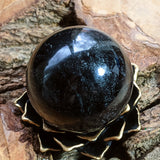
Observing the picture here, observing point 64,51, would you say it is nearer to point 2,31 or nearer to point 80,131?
point 80,131

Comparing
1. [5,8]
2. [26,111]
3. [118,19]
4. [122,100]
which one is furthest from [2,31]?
[122,100]

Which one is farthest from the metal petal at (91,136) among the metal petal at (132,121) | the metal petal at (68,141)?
the metal petal at (132,121)

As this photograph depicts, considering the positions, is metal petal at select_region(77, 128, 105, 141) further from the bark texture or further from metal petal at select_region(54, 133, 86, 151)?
the bark texture

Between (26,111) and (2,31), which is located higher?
(2,31)

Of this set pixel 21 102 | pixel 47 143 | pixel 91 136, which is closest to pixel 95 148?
pixel 91 136

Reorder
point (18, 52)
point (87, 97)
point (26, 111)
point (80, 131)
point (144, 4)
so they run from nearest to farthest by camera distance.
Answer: point (87, 97)
point (80, 131)
point (26, 111)
point (18, 52)
point (144, 4)

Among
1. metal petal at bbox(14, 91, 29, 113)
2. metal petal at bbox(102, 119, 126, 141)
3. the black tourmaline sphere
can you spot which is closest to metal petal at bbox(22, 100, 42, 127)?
metal petal at bbox(14, 91, 29, 113)

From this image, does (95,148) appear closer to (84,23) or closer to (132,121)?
(132,121)
